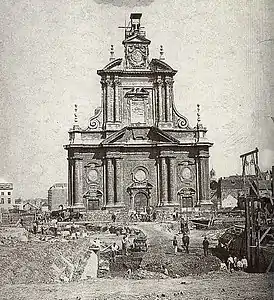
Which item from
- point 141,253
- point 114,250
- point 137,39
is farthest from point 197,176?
point 137,39

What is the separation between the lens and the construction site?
3.52m

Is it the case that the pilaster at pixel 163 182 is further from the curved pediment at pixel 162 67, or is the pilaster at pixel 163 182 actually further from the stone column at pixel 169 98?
the curved pediment at pixel 162 67

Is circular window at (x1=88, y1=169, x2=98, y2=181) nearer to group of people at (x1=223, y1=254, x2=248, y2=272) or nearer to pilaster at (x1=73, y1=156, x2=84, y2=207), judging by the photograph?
pilaster at (x1=73, y1=156, x2=84, y2=207)

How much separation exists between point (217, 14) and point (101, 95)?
98 cm

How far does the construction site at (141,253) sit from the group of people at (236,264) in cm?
1

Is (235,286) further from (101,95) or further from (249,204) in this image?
(101,95)

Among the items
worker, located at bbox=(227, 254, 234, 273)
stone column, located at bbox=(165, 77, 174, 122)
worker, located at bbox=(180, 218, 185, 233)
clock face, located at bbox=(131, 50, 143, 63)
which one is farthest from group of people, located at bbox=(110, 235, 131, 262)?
clock face, located at bbox=(131, 50, 143, 63)

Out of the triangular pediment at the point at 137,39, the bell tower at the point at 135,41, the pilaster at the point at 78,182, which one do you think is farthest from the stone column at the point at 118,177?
the triangular pediment at the point at 137,39

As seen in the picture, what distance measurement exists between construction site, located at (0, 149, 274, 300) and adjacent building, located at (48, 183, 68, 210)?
61 millimetres

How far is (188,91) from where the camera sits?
389cm

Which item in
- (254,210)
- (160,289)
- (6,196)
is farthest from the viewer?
(254,210)

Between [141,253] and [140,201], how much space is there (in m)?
0.34

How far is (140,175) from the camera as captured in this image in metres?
3.93

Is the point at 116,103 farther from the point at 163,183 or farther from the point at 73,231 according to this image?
the point at 73,231
